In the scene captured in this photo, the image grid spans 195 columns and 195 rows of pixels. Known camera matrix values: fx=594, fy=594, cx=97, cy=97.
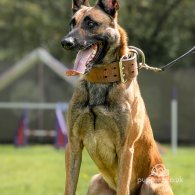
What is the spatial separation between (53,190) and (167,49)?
15.7m

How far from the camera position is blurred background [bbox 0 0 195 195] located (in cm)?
1610

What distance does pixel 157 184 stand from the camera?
498 cm

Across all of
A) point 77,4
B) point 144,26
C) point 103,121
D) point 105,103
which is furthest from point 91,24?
point 144,26

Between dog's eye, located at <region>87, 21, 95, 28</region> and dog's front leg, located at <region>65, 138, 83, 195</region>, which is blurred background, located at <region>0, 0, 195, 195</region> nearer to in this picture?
dog's front leg, located at <region>65, 138, 83, 195</region>

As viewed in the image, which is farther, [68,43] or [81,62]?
[81,62]

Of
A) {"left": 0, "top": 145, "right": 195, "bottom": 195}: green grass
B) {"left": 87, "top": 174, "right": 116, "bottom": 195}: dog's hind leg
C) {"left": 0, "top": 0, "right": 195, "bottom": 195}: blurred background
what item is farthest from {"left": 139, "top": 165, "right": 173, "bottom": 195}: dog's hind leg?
{"left": 0, "top": 0, "right": 195, "bottom": 195}: blurred background

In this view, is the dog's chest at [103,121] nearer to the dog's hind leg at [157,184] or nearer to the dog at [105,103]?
the dog at [105,103]

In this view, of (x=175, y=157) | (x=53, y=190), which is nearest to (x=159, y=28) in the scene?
(x=175, y=157)

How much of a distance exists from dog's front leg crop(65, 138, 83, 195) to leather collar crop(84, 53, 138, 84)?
51 cm

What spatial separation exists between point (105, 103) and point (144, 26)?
19664 mm

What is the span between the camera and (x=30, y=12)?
89.1 ft

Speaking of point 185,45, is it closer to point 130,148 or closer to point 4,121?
point 4,121

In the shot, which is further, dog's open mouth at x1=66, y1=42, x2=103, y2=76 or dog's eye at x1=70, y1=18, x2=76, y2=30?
dog's eye at x1=70, y1=18, x2=76, y2=30

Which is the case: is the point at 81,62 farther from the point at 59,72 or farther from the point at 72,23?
the point at 59,72
